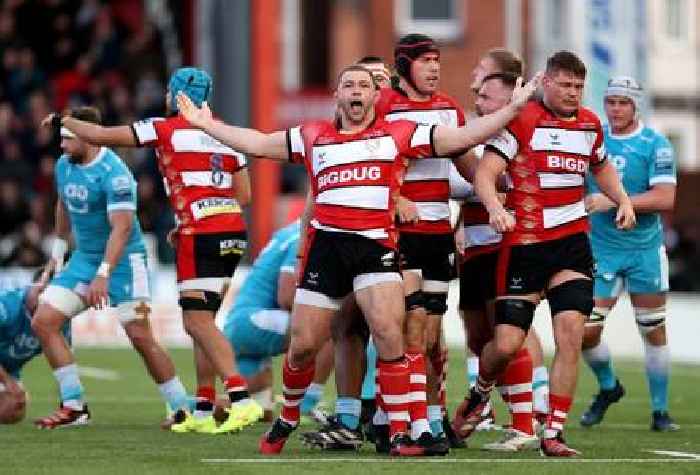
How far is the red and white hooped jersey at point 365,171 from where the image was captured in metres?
12.5

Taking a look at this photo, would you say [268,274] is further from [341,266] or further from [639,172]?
[341,266]

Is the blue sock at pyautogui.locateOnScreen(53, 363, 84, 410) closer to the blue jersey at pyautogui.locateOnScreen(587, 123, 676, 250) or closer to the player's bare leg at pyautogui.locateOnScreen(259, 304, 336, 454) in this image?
the player's bare leg at pyautogui.locateOnScreen(259, 304, 336, 454)

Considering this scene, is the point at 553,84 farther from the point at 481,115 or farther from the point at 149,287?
the point at 149,287

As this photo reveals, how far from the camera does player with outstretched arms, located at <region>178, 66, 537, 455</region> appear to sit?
41.0ft

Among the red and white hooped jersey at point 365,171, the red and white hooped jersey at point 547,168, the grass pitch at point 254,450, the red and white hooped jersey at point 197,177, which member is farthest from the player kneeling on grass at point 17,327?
the red and white hooped jersey at point 547,168

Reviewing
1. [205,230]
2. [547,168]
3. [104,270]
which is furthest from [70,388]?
[547,168]

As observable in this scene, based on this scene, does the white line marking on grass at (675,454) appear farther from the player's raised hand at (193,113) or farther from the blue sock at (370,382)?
the player's raised hand at (193,113)

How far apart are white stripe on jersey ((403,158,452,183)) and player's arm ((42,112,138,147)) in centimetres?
190

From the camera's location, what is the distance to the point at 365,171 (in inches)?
492

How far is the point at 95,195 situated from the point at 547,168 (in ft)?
11.6

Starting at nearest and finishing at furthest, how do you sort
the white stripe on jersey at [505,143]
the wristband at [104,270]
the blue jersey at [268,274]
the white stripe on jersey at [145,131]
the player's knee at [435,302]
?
the white stripe on jersey at [505,143] < the player's knee at [435,302] < the white stripe on jersey at [145,131] < the wristband at [104,270] < the blue jersey at [268,274]

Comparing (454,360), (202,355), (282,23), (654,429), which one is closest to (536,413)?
(654,429)

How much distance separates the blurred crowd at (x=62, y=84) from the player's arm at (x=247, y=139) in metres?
14.3

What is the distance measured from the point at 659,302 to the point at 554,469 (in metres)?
3.95
